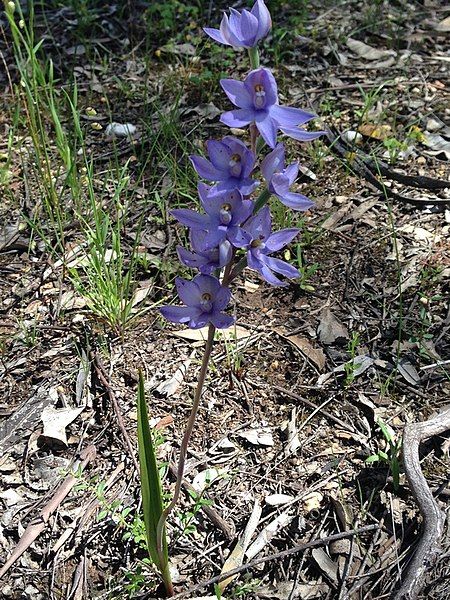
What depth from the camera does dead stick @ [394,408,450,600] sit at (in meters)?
1.76

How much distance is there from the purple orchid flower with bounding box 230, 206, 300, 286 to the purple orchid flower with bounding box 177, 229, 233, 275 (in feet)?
0.13

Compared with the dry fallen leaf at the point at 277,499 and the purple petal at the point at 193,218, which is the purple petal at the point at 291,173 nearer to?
the purple petal at the point at 193,218

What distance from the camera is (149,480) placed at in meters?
1.58

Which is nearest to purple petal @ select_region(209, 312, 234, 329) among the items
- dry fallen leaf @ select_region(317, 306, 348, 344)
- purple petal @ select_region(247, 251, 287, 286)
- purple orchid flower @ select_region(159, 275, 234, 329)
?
purple orchid flower @ select_region(159, 275, 234, 329)

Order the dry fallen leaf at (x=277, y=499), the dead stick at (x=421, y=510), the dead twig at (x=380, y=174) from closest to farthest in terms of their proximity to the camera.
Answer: the dead stick at (x=421, y=510), the dry fallen leaf at (x=277, y=499), the dead twig at (x=380, y=174)

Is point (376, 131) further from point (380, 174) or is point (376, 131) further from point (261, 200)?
point (261, 200)

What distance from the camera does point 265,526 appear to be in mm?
1950

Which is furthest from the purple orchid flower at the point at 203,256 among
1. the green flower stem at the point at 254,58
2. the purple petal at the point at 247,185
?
the green flower stem at the point at 254,58

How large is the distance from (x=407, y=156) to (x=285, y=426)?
1475 millimetres

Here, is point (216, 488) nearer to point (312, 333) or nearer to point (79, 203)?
point (312, 333)

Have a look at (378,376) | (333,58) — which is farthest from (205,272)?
(333,58)

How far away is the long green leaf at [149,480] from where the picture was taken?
1.52m

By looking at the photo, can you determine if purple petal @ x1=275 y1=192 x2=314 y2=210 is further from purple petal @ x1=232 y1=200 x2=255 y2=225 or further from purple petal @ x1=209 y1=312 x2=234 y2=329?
purple petal @ x1=209 y1=312 x2=234 y2=329

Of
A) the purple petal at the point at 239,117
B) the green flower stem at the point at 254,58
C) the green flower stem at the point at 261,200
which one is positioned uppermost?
the green flower stem at the point at 254,58
